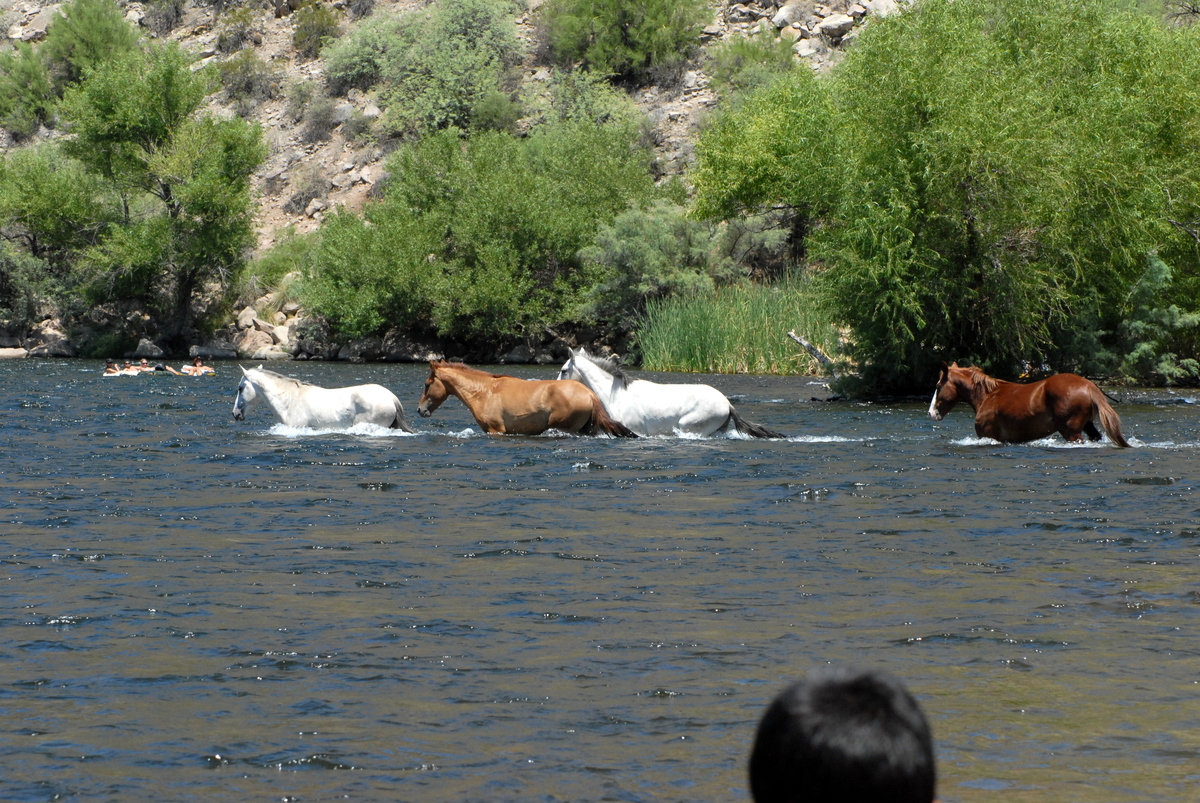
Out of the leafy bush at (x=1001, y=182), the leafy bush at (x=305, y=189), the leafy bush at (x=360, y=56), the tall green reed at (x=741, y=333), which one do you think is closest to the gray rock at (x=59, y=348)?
the leafy bush at (x=305, y=189)

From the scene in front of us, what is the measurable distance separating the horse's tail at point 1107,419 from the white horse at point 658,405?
14.4 feet

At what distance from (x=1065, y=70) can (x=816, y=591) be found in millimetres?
25334

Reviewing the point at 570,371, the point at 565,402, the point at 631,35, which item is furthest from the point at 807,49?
the point at 565,402

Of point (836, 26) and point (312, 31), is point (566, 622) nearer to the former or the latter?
point (836, 26)

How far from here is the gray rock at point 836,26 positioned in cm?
7481

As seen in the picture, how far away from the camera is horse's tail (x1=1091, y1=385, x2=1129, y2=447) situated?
17000mm

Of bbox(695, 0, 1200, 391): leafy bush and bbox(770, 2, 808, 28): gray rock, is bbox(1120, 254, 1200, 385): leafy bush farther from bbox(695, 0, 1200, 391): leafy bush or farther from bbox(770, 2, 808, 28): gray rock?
bbox(770, 2, 808, 28): gray rock

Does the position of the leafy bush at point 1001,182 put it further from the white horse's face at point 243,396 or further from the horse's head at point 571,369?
the white horse's face at point 243,396

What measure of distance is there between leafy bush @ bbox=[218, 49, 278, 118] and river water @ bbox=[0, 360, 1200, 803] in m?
72.9

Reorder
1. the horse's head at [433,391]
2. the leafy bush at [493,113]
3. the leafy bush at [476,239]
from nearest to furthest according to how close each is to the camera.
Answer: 1. the horse's head at [433,391]
2. the leafy bush at [476,239]
3. the leafy bush at [493,113]

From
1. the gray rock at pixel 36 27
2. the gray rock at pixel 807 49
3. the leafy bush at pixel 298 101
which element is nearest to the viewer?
the gray rock at pixel 807 49

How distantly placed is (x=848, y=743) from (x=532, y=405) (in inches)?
691

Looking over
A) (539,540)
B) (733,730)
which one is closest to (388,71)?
(539,540)

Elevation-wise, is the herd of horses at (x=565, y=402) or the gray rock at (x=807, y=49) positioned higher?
the gray rock at (x=807, y=49)
